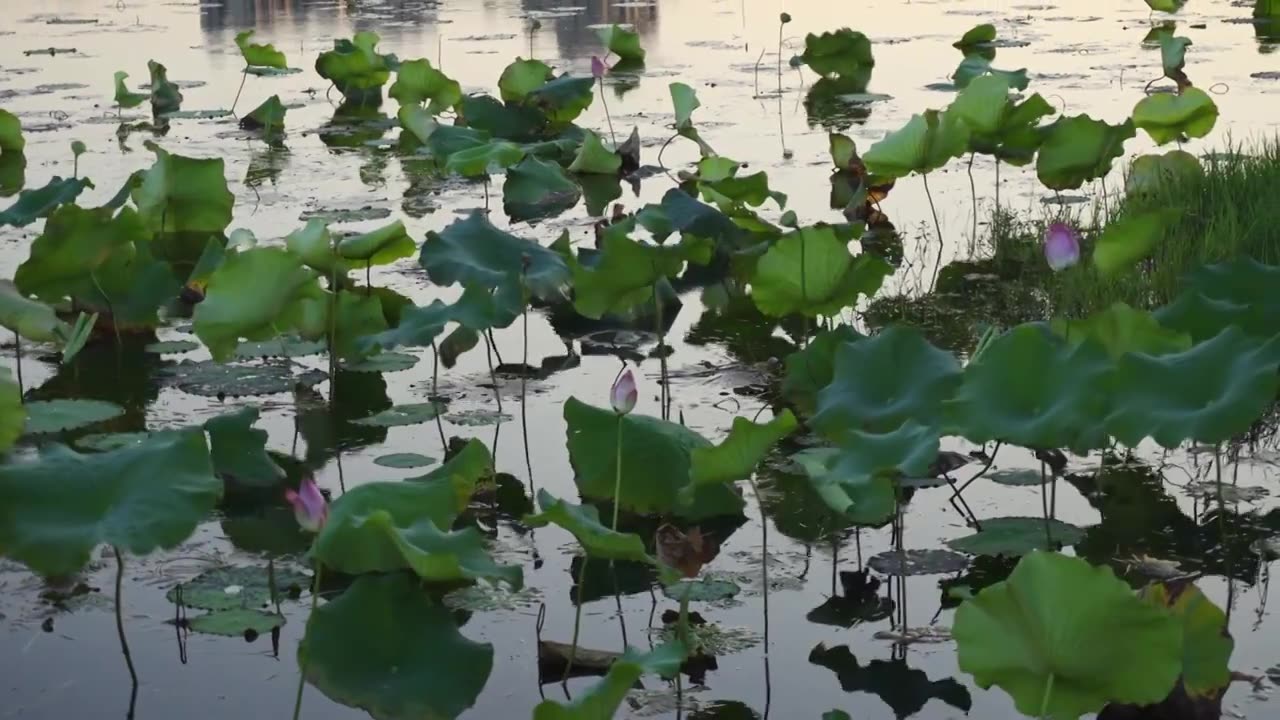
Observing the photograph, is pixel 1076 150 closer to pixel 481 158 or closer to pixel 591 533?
pixel 481 158

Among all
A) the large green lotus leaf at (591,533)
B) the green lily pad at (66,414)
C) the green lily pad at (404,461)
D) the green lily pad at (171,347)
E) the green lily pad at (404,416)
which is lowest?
the green lily pad at (404,461)

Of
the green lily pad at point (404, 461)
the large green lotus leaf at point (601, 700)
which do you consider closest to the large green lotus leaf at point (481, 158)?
the green lily pad at point (404, 461)

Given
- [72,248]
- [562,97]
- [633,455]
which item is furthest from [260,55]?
[633,455]

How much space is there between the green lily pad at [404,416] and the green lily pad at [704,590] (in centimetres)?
82

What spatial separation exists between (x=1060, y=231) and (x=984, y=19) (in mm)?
7421

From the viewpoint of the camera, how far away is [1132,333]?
2.27m

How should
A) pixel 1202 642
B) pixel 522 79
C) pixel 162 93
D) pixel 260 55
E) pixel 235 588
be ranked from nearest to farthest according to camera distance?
pixel 1202 642 → pixel 235 588 → pixel 522 79 → pixel 162 93 → pixel 260 55

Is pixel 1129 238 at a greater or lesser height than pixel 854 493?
greater

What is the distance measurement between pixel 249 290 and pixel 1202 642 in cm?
175

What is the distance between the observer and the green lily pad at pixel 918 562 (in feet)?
7.30

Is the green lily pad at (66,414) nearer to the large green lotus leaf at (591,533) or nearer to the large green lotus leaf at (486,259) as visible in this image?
the large green lotus leaf at (486,259)

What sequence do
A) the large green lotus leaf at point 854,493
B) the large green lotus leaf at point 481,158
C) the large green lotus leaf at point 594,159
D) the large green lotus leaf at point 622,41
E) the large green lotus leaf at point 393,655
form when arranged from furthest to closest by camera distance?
1. the large green lotus leaf at point 622,41
2. the large green lotus leaf at point 594,159
3. the large green lotus leaf at point 481,158
4. the large green lotus leaf at point 854,493
5. the large green lotus leaf at point 393,655

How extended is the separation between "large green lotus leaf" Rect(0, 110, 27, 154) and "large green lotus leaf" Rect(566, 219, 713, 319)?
2.88 metres

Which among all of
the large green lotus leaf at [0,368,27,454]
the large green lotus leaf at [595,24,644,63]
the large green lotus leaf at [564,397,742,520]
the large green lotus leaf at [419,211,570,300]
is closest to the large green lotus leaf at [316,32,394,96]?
the large green lotus leaf at [595,24,644,63]
